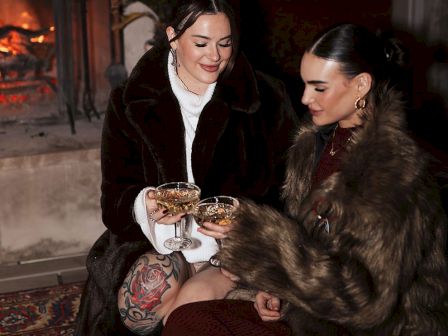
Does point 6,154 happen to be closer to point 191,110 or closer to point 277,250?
point 191,110

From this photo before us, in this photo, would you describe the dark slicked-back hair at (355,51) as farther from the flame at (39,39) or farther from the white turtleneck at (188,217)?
the flame at (39,39)

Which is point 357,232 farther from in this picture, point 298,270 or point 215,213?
point 215,213

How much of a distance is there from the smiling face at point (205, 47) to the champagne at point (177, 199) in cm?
41

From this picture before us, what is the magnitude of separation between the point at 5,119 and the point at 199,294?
2.24 m

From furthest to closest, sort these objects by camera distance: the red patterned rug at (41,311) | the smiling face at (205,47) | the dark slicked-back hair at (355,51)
Result: the red patterned rug at (41,311) < the smiling face at (205,47) < the dark slicked-back hair at (355,51)

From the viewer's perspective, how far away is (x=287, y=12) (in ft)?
14.9

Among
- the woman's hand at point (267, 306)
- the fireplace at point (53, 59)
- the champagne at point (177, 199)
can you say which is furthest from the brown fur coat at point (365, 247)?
the fireplace at point (53, 59)

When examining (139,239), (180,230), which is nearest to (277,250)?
(180,230)

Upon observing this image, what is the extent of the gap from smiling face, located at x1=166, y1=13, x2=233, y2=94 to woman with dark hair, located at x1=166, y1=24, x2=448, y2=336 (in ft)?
1.41

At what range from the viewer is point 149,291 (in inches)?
97.4

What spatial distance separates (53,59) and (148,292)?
7.05 ft

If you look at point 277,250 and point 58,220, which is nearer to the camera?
point 277,250

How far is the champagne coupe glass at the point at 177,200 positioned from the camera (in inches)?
94.0

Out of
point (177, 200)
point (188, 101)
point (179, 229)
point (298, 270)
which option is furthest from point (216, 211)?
point (188, 101)
